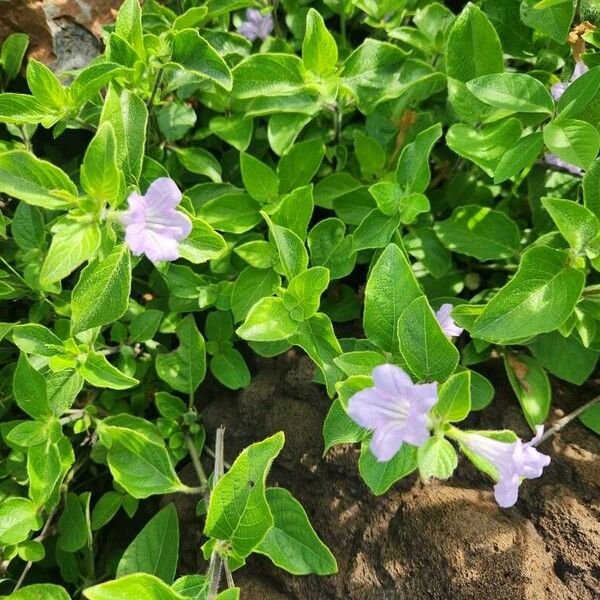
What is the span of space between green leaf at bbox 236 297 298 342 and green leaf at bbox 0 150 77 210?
0.55 metres

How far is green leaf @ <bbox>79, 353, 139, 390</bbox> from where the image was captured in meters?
1.74

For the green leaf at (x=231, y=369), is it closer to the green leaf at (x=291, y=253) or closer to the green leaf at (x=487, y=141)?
the green leaf at (x=291, y=253)

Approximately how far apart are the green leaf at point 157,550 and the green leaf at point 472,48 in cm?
156

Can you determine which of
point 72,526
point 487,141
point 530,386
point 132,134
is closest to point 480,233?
point 487,141

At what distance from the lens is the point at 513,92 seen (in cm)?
181

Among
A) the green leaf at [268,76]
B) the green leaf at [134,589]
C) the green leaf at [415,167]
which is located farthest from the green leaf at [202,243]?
the green leaf at [134,589]

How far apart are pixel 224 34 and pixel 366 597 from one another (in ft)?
5.93

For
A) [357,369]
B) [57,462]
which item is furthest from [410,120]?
[57,462]

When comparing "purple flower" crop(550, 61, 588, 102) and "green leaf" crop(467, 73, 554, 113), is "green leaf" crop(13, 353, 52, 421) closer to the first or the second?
"green leaf" crop(467, 73, 554, 113)

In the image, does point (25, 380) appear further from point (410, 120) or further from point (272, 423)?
point (410, 120)

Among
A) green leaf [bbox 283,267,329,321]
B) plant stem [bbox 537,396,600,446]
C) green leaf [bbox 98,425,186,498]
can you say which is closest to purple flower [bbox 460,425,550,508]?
plant stem [bbox 537,396,600,446]

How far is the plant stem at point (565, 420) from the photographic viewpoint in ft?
5.92

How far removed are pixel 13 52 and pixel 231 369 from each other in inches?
52.7

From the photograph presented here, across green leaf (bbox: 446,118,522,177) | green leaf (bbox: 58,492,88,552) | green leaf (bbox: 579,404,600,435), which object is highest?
green leaf (bbox: 446,118,522,177)
